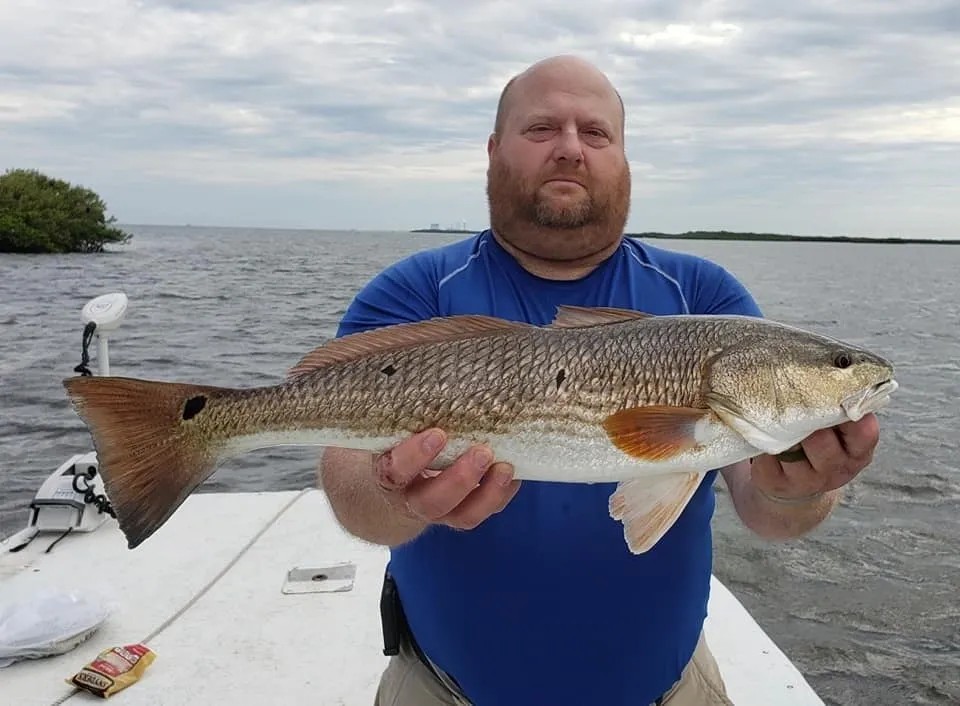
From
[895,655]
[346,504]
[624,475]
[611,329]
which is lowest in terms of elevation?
[895,655]

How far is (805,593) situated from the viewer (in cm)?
974

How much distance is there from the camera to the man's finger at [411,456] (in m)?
2.72

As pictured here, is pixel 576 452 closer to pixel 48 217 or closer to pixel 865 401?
pixel 865 401

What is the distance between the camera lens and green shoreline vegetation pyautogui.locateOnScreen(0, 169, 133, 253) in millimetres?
67062

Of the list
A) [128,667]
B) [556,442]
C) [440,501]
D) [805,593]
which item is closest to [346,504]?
[440,501]

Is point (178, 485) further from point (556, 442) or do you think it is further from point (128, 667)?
point (128, 667)

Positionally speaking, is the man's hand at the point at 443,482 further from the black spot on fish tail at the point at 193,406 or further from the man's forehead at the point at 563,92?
the man's forehead at the point at 563,92

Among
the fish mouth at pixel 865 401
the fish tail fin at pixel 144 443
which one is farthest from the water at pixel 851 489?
the fish tail fin at pixel 144 443

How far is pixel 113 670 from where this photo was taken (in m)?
4.46

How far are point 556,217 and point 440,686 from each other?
200cm

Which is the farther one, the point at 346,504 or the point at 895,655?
the point at 895,655

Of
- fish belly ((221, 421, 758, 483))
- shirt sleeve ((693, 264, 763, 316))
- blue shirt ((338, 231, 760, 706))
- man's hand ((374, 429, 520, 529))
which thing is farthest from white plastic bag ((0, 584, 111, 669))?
shirt sleeve ((693, 264, 763, 316))

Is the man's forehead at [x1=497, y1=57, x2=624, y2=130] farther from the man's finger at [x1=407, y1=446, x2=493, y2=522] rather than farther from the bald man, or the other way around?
the man's finger at [x1=407, y1=446, x2=493, y2=522]

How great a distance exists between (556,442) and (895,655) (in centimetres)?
752
